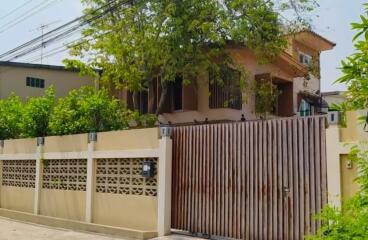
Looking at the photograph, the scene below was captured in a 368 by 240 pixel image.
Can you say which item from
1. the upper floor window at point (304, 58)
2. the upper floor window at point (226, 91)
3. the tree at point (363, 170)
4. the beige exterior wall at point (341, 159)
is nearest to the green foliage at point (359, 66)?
the tree at point (363, 170)

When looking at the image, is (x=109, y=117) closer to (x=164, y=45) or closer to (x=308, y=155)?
(x=164, y=45)

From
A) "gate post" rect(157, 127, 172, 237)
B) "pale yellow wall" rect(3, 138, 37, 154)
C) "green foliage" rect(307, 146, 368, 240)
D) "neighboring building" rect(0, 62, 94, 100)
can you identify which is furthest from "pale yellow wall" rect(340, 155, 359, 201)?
"neighboring building" rect(0, 62, 94, 100)

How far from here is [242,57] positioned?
17.2 meters

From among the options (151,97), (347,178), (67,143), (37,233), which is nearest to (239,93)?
(151,97)

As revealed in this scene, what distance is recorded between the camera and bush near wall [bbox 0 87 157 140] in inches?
528

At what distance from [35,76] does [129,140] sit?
1293 centimetres

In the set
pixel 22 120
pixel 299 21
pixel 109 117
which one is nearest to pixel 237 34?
pixel 299 21

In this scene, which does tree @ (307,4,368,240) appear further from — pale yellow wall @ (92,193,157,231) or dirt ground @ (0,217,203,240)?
pale yellow wall @ (92,193,157,231)

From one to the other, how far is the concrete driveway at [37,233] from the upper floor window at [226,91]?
6751 mm

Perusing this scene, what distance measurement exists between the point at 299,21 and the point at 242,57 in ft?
10.0

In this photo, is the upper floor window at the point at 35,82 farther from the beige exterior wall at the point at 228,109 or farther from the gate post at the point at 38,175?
the gate post at the point at 38,175

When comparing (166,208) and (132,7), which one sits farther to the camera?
(132,7)

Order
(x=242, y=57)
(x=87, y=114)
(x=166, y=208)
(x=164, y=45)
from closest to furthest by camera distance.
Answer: (x=166, y=208) < (x=87, y=114) < (x=164, y=45) < (x=242, y=57)

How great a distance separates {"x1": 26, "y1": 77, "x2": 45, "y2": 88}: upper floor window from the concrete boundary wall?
7.15 metres
